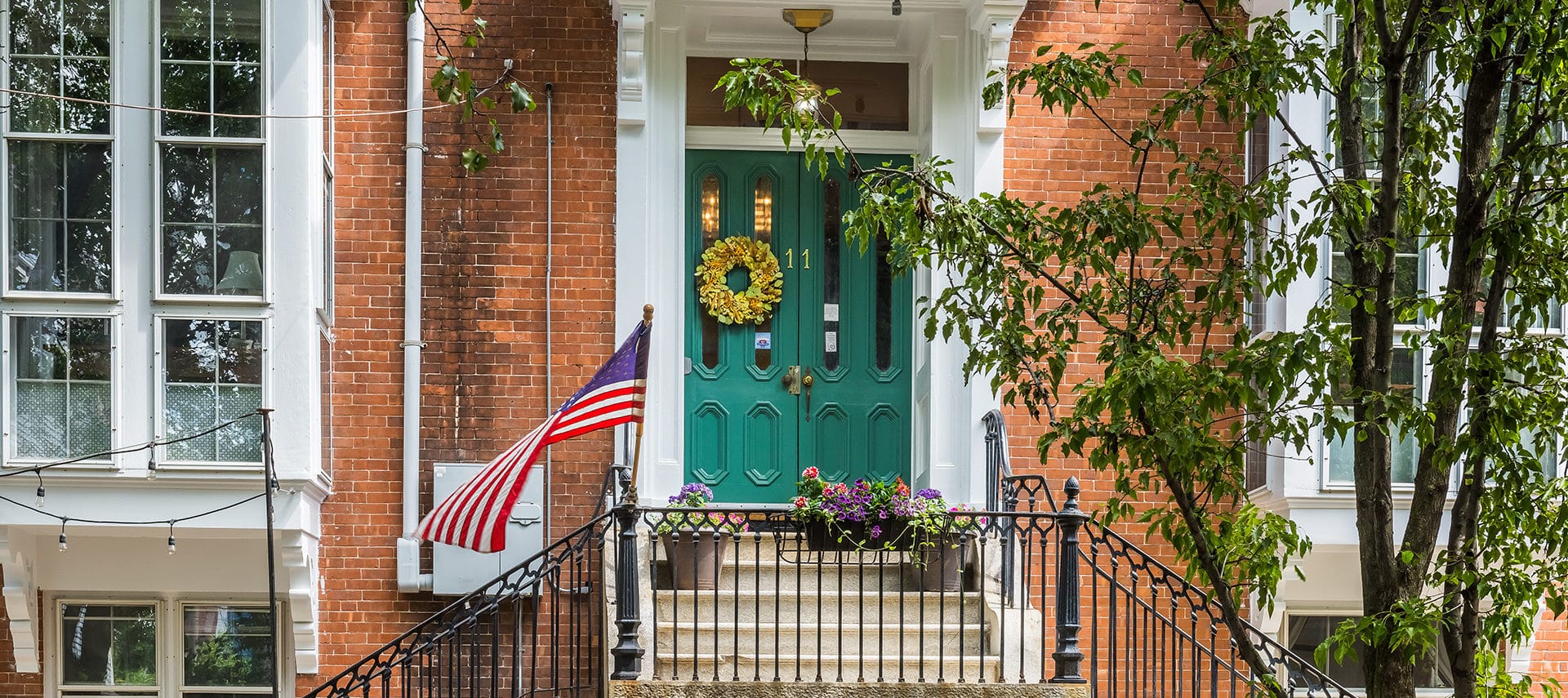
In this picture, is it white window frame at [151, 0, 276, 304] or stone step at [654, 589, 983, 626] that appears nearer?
stone step at [654, 589, 983, 626]

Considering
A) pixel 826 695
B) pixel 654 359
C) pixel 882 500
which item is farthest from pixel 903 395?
pixel 826 695

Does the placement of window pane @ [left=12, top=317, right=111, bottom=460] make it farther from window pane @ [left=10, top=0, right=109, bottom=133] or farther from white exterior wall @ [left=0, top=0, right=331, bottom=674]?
window pane @ [left=10, top=0, right=109, bottom=133]

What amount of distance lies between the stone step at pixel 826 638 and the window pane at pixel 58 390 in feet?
11.6

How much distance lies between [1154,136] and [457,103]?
5092mm

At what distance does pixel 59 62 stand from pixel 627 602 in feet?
15.6

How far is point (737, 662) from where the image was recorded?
8094 mm

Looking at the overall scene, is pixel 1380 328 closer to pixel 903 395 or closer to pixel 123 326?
pixel 903 395

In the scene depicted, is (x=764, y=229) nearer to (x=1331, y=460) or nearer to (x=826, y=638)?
(x=826, y=638)

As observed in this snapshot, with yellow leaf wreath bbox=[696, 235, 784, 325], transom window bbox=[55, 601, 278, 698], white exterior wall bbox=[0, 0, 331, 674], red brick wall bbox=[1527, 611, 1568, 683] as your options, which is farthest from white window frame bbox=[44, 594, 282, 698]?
red brick wall bbox=[1527, 611, 1568, 683]

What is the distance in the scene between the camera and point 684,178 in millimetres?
10477

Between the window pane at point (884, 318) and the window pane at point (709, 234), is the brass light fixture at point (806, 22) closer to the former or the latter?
the window pane at point (709, 234)

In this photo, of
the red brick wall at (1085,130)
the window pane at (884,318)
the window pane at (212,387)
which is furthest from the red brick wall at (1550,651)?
the window pane at (212,387)

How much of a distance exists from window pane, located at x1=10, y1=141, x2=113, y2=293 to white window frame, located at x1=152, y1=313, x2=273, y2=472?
16.5 inches

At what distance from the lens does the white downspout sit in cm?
963
